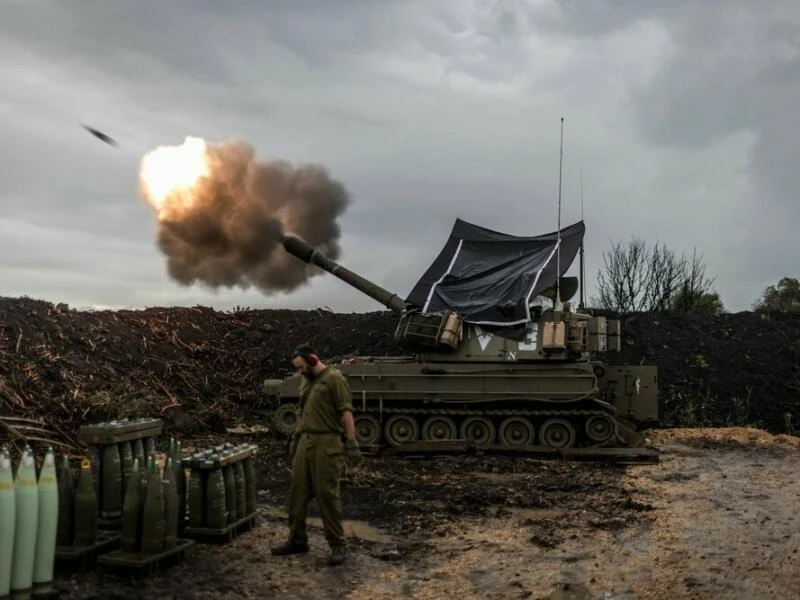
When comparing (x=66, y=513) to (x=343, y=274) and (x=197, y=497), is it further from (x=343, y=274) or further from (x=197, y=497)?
(x=343, y=274)

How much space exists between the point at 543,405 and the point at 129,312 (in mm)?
13598

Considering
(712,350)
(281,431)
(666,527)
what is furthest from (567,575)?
(712,350)

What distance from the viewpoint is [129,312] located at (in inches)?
923

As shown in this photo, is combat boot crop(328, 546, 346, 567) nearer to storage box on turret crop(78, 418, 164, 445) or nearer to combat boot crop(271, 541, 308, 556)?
combat boot crop(271, 541, 308, 556)

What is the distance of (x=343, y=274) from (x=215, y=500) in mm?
9413

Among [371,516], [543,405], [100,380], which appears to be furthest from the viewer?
[100,380]

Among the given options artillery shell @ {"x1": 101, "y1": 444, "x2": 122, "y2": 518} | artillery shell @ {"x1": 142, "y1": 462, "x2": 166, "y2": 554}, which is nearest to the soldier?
artillery shell @ {"x1": 142, "y1": 462, "x2": 166, "y2": 554}

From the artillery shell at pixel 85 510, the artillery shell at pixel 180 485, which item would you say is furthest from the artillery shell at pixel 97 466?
the artillery shell at pixel 180 485

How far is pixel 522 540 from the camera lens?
8.58 meters

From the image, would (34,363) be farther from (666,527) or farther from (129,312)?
(666,527)

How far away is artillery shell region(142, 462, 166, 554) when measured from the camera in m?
6.81

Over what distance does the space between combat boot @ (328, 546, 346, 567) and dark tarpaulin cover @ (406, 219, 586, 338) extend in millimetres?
8103

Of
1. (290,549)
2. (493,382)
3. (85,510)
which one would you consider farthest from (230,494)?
(493,382)

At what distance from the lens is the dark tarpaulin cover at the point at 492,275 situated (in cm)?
1523
